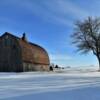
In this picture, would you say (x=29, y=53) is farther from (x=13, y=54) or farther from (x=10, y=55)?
(x=10, y=55)

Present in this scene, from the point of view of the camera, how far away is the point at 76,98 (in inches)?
540

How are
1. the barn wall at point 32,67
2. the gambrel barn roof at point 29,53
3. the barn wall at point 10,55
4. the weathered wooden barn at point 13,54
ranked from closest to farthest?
1. the weathered wooden barn at point 13,54
2. the barn wall at point 10,55
3. the gambrel barn roof at point 29,53
4. the barn wall at point 32,67

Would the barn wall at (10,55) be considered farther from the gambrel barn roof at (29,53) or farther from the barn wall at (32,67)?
the barn wall at (32,67)

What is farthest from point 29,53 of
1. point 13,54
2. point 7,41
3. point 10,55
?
point 7,41

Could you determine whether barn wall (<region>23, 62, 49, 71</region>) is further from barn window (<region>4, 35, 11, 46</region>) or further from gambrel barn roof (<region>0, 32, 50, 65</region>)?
barn window (<region>4, 35, 11, 46</region>)

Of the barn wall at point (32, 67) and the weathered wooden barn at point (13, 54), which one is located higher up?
the weathered wooden barn at point (13, 54)

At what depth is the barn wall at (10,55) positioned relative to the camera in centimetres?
5003

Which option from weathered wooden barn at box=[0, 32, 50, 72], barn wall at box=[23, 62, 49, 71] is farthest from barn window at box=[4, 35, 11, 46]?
barn wall at box=[23, 62, 49, 71]

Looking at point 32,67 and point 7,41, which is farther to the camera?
point 32,67

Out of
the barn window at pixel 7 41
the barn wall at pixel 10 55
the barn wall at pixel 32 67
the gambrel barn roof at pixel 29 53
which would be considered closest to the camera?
the barn wall at pixel 10 55

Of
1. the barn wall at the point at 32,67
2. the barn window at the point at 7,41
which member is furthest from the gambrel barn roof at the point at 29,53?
the barn window at the point at 7,41

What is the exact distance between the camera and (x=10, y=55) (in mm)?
50375

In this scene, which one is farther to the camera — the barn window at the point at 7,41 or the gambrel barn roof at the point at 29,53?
the barn window at the point at 7,41

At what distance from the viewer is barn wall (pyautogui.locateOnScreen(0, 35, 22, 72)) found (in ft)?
164
